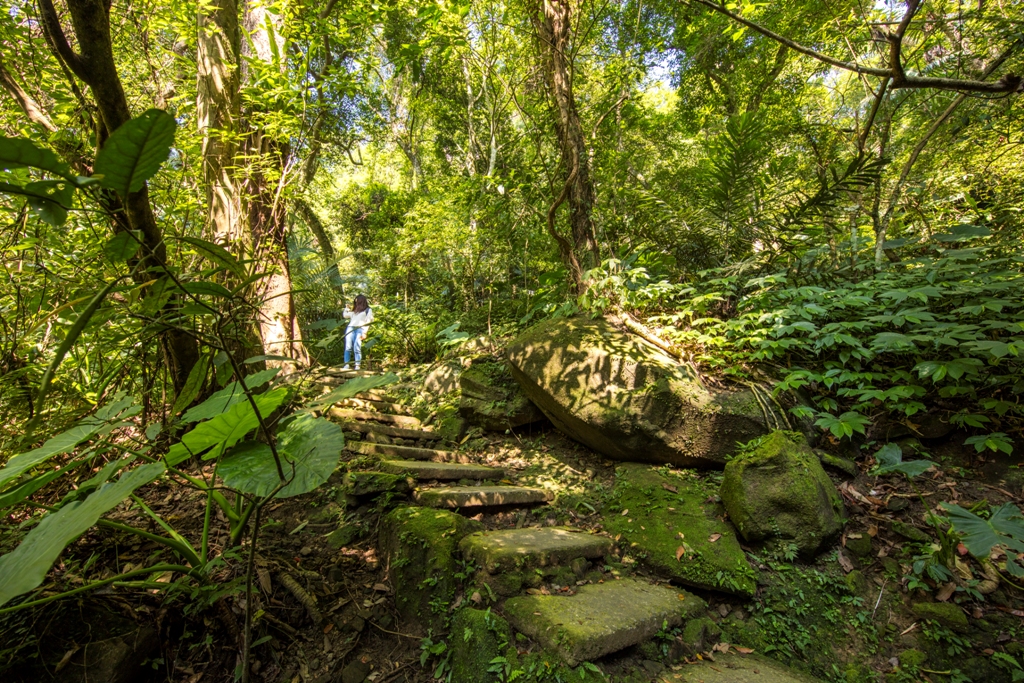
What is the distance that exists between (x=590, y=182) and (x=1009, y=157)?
15.0 ft

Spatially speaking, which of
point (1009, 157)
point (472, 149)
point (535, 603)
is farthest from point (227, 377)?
point (472, 149)

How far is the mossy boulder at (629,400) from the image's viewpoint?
3.10 m

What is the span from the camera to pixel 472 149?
876 centimetres

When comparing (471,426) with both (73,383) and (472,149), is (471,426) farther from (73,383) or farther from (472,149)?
(472,149)

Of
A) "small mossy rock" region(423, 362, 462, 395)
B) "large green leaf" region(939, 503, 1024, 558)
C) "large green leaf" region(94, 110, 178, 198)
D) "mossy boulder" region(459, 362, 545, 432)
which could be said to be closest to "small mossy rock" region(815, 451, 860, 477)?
"large green leaf" region(939, 503, 1024, 558)

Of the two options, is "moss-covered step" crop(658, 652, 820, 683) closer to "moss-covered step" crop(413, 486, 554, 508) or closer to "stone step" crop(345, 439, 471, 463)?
"moss-covered step" crop(413, 486, 554, 508)

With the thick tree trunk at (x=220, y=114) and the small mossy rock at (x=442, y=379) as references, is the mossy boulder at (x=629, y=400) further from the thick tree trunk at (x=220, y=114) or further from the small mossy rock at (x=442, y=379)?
the thick tree trunk at (x=220, y=114)

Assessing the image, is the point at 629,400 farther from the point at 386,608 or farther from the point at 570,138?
the point at 570,138

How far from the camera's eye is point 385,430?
400cm

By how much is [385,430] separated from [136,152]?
3.41 meters

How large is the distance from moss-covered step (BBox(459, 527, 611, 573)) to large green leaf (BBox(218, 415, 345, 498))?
3.56 feet

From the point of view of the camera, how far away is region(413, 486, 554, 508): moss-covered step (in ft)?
8.91

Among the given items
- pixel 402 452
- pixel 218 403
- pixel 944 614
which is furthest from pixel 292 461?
pixel 944 614

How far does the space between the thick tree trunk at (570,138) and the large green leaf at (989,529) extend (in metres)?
3.06
